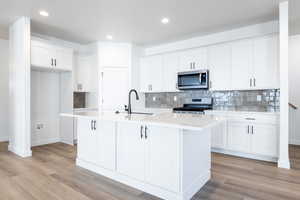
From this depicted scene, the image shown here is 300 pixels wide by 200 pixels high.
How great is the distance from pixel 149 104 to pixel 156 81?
35.3 inches

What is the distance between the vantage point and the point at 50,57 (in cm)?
407

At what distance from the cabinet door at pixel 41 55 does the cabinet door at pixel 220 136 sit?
154 inches

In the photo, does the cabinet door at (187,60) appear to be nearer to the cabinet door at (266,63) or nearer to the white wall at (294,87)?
the cabinet door at (266,63)

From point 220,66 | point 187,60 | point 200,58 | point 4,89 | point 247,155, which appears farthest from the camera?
point 4,89

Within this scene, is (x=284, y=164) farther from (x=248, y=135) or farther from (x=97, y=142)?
(x=97, y=142)

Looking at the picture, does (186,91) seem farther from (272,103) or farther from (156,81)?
(272,103)

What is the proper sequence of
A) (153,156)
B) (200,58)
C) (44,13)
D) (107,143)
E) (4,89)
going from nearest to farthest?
(153,156) < (107,143) < (44,13) < (200,58) < (4,89)

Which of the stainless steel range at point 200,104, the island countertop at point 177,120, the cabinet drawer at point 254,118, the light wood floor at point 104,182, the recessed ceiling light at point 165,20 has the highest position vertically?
the recessed ceiling light at point 165,20

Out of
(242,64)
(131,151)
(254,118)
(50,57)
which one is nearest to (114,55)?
(50,57)

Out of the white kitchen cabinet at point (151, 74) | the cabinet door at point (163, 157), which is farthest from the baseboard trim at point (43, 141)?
the cabinet door at point (163, 157)

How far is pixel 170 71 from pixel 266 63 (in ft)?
7.04

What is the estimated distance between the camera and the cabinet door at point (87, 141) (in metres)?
2.81

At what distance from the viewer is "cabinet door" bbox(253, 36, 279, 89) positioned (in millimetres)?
3434

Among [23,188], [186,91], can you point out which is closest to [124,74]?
[186,91]
